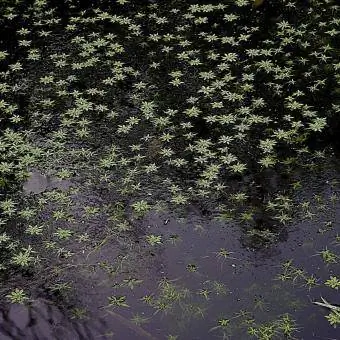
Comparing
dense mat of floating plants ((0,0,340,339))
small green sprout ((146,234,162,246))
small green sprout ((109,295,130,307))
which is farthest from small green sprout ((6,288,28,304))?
small green sprout ((146,234,162,246))

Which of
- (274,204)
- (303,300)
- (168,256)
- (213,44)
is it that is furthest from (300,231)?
(213,44)

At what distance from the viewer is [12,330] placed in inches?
240

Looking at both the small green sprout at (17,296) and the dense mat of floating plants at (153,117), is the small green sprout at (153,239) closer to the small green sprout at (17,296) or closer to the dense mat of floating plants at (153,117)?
the dense mat of floating plants at (153,117)

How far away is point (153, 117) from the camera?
8.70m

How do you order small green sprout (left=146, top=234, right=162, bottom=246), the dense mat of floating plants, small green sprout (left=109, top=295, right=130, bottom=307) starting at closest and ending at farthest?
small green sprout (left=109, top=295, right=130, bottom=307), small green sprout (left=146, top=234, right=162, bottom=246), the dense mat of floating plants

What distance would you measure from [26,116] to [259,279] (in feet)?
14.4

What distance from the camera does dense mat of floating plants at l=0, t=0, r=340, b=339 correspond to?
23.7ft

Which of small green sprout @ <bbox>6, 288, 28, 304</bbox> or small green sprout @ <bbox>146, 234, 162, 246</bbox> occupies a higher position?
small green sprout @ <bbox>146, 234, 162, 246</bbox>

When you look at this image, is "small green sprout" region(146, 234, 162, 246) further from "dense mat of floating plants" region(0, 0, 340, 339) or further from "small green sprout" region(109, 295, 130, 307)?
"small green sprout" region(109, 295, 130, 307)

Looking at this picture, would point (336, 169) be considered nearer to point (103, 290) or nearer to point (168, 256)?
point (168, 256)

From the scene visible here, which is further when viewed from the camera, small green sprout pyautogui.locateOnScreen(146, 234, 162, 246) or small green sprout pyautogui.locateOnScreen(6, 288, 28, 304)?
small green sprout pyautogui.locateOnScreen(146, 234, 162, 246)

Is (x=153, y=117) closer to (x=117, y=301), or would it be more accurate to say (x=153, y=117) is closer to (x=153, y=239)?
(x=153, y=239)

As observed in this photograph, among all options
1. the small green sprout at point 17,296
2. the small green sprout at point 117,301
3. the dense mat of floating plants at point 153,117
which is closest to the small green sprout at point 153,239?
the dense mat of floating plants at point 153,117

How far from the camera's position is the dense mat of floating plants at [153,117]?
23.7 ft
